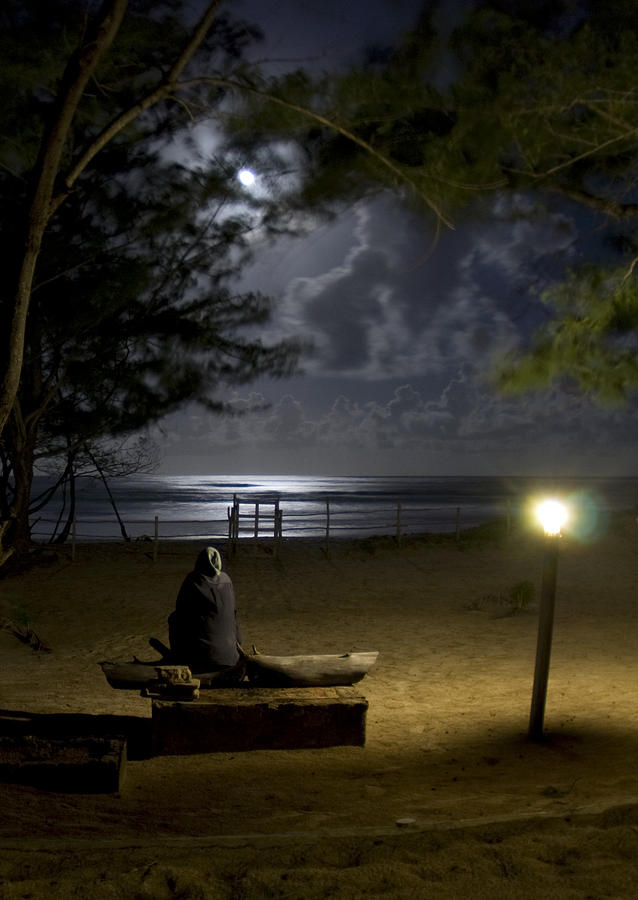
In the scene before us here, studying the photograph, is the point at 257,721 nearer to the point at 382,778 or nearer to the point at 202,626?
the point at 202,626

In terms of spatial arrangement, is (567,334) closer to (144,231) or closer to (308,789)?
(308,789)

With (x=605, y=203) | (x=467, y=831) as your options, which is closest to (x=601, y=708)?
(x=467, y=831)

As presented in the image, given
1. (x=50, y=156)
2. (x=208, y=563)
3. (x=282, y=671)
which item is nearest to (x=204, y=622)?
(x=208, y=563)

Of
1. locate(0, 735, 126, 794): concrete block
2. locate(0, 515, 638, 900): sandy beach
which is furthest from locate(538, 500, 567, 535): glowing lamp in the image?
locate(0, 735, 126, 794): concrete block

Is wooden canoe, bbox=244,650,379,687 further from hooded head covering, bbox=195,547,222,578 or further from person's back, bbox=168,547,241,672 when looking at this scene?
hooded head covering, bbox=195,547,222,578

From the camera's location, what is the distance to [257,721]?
4758 millimetres

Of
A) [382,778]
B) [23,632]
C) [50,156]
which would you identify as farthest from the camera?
[23,632]

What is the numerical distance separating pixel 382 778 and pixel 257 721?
3.09 feet

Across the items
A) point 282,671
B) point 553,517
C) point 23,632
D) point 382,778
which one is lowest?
point 23,632

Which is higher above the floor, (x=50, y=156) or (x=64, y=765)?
(x=50, y=156)

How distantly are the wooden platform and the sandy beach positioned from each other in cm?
9

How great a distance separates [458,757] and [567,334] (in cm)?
317

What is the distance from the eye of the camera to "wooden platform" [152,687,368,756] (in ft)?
15.3

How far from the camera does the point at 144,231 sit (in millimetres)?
10438
